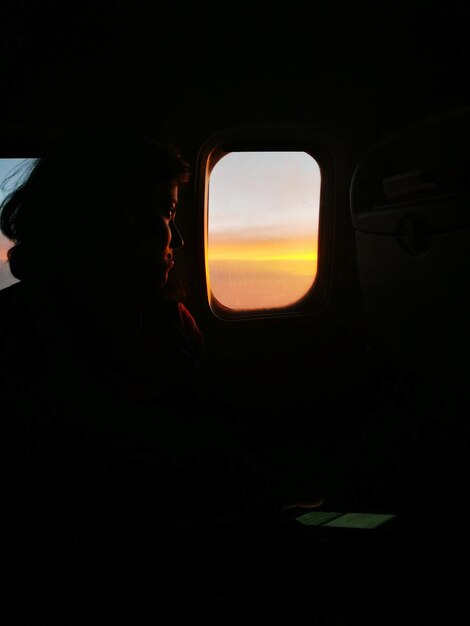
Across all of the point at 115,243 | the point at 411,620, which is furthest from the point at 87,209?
the point at 411,620

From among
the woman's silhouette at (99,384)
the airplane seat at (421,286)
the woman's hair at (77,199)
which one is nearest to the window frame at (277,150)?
the airplane seat at (421,286)

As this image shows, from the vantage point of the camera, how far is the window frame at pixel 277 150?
2555 millimetres

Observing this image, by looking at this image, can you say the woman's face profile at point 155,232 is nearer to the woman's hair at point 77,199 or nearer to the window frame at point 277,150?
the woman's hair at point 77,199

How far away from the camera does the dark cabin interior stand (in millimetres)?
1195

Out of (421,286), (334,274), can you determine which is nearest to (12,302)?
(421,286)

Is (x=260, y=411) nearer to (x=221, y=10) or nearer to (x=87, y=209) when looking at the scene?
(x=87, y=209)

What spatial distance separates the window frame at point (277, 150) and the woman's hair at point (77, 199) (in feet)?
2.88

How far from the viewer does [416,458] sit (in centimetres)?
228

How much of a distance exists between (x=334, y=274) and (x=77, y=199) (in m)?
1.64

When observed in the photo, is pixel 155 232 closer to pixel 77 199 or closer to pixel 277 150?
pixel 77 199

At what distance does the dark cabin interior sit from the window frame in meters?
0.03

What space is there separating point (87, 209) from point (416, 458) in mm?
1669

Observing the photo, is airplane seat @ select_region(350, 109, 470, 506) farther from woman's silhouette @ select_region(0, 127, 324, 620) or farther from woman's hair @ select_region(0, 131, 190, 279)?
woman's hair @ select_region(0, 131, 190, 279)

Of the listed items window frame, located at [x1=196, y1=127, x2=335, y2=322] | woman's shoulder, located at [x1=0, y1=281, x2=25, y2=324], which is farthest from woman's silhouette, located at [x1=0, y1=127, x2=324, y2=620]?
window frame, located at [x1=196, y1=127, x2=335, y2=322]
